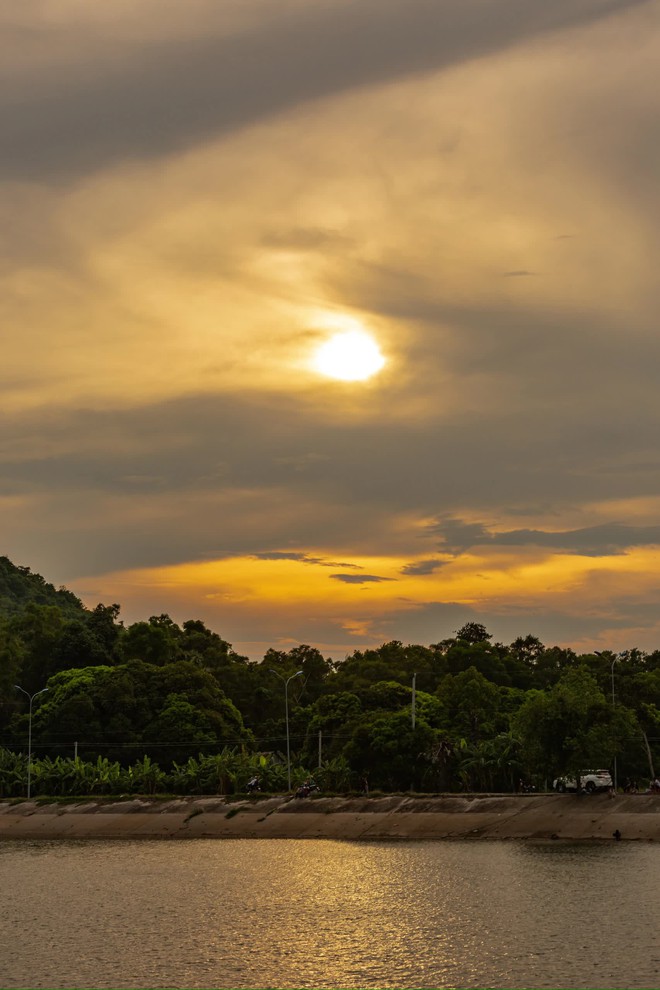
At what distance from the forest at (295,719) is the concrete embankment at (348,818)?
3383 millimetres

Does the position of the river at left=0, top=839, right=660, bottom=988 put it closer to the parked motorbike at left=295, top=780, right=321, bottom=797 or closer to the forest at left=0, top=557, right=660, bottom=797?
the forest at left=0, top=557, right=660, bottom=797

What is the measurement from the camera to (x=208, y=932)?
155 feet

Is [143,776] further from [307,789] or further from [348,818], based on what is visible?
[348,818]

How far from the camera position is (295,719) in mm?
126250

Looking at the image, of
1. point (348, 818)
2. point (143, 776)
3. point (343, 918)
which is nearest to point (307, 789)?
point (348, 818)

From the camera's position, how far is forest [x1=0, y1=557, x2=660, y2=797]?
86.1 metres

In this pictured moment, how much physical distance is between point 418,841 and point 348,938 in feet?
121

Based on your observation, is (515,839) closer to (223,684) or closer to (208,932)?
(208,932)

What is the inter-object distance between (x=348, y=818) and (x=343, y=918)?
3785cm

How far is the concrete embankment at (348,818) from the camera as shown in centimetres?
7638

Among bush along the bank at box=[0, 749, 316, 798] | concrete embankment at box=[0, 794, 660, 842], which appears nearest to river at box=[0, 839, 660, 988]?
concrete embankment at box=[0, 794, 660, 842]

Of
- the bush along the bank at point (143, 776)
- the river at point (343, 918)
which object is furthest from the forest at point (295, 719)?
the river at point (343, 918)

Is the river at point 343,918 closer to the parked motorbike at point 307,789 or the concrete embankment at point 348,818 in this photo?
the concrete embankment at point 348,818

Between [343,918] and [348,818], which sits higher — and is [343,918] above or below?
below
